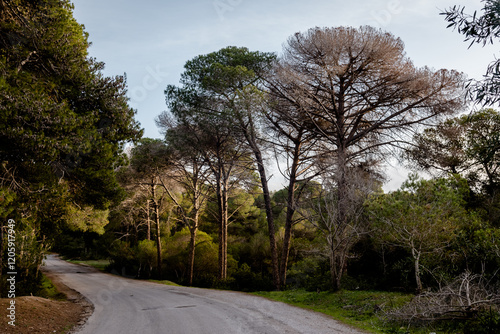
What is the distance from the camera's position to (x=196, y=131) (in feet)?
61.9

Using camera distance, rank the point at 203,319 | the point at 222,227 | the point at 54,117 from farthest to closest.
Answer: the point at 222,227, the point at 203,319, the point at 54,117

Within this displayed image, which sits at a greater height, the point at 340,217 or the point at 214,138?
the point at 214,138

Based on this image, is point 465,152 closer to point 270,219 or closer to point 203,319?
point 270,219

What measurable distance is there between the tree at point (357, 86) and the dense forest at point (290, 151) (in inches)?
2.7

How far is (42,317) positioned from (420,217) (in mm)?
10536

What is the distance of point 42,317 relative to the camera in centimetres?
835

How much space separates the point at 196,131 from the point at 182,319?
12.2m

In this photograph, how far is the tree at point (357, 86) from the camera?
44.3 feet

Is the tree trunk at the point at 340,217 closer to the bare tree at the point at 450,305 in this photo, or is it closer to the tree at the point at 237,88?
the bare tree at the point at 450,305

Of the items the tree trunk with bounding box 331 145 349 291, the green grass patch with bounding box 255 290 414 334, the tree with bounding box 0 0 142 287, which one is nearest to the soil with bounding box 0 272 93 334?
the tree with bounding box 0 0 142 287

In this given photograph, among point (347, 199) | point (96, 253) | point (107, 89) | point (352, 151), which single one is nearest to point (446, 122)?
point (352, 151)

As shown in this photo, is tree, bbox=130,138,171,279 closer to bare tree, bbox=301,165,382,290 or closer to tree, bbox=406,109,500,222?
bare tree, bbox=301,165,382,290

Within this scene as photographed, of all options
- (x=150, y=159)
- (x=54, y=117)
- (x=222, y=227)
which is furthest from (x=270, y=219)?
(x=54, y=117)

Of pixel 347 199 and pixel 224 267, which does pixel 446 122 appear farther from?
pixel 224 267
